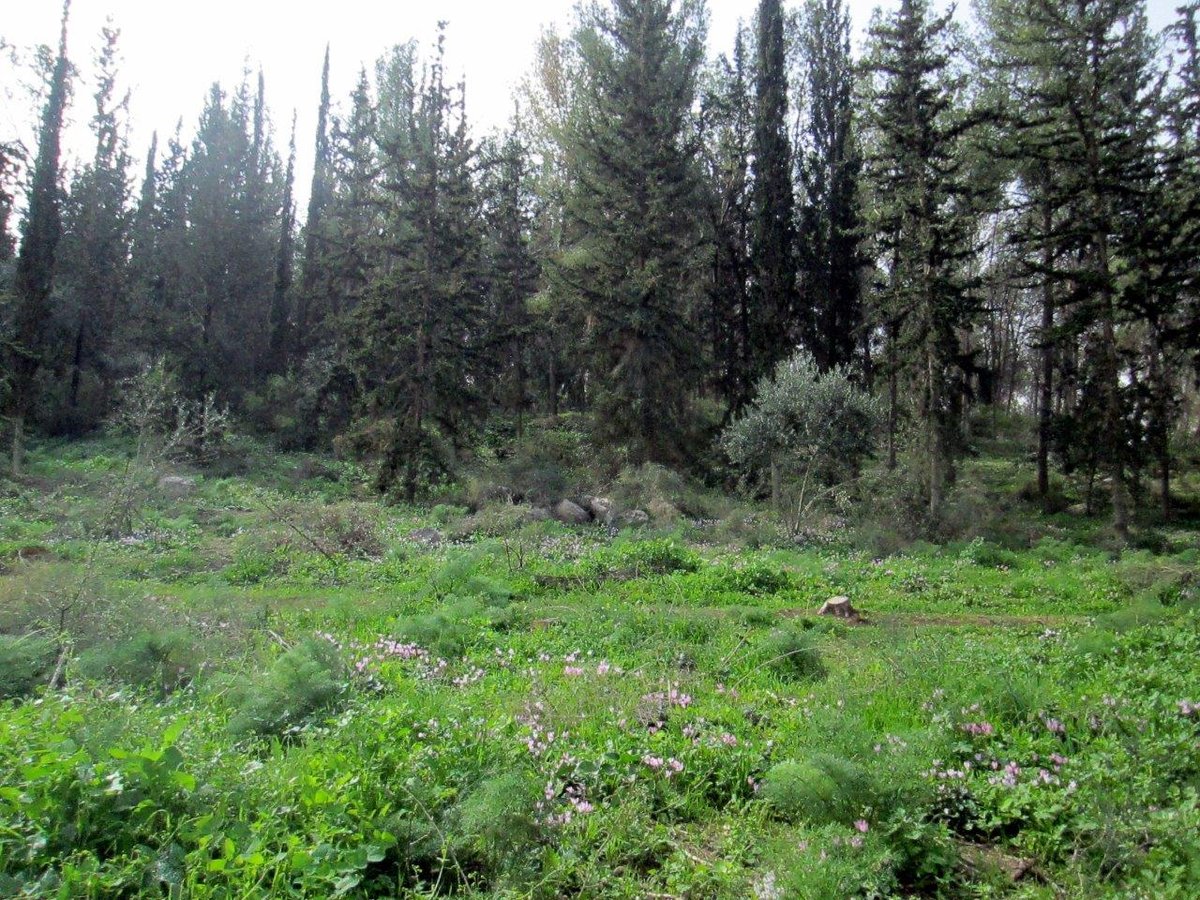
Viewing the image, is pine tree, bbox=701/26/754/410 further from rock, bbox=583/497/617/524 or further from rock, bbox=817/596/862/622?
rock, bbox=817/596/862/622

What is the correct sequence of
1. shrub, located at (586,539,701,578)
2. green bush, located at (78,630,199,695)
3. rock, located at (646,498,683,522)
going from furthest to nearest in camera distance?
rock, located at (646,498,683,522) → shrub, located at (586,539,701,578) → green bush, located at (78,630,199,695)

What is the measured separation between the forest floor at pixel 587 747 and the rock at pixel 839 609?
0.31 meters

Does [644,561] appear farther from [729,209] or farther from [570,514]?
[729,209]

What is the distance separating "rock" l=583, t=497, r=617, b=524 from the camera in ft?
69.0

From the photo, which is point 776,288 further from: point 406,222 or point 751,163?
point 406,222

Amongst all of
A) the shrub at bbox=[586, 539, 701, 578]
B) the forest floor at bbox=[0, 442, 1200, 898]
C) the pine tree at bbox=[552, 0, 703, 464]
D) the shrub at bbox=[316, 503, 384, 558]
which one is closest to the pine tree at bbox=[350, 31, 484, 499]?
the pine tree at bbox=[552, 0, 703, 464]

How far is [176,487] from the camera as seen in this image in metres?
20.7

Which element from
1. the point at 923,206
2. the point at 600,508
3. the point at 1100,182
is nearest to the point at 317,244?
the point at 600,508

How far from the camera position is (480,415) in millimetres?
26406

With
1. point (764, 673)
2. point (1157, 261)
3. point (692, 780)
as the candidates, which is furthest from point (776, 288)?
point (692, 780)

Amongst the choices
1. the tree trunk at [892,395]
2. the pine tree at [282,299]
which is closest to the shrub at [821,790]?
the tree trunk at [892,395]

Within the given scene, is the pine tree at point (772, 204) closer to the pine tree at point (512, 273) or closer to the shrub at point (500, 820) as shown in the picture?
the pine tree at point (512, 273)

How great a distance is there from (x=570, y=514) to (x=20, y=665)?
15.9m

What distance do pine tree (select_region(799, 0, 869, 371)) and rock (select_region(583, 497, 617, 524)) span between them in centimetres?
1504
